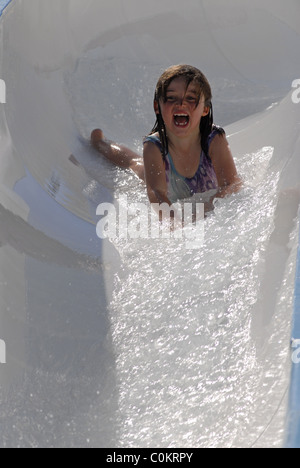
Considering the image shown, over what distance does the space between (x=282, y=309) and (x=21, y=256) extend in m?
0.75

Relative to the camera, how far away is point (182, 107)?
2031mm

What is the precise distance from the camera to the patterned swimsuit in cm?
218

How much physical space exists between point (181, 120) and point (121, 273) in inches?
21.7

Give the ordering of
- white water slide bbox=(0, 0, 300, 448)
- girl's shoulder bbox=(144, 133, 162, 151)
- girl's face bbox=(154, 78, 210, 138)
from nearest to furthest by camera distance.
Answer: white water slide bbox=(0, 0, 300, 448)
girl's face bbox=(154, 78, 210, 138)
girl's shoulder bbox=(144, 133, 162, 151)

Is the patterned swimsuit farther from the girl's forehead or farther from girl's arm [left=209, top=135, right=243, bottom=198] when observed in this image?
the girl's forehead

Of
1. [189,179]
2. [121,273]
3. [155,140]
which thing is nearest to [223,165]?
[189,179]

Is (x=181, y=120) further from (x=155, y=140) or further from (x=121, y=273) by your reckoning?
(x=121, y=273)

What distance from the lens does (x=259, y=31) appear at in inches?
130

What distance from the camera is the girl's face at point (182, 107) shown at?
203 cm

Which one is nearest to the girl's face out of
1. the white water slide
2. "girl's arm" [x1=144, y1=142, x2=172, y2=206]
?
"girl's arm" [x1=144, y1=142, x2=172, y2=206]

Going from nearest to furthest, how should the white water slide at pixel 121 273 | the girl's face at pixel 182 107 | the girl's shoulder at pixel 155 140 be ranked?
the white water slide at pixel 121 273, the girl's face at pixel 182 107, the girl's shoulder at pixel 155 140

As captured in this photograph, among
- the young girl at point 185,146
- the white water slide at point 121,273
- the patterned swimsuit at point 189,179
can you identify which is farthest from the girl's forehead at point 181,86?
the white water slide at point 121,273

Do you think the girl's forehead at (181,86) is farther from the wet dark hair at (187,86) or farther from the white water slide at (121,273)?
the white water slide at (121,273)

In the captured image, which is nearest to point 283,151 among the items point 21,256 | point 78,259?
point 78,259
